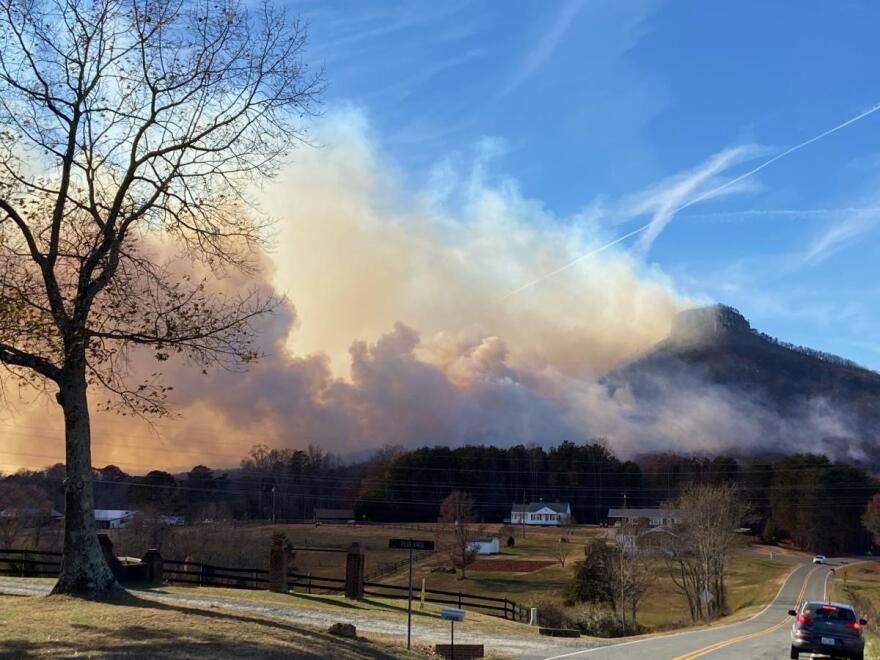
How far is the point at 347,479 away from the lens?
6826 inches

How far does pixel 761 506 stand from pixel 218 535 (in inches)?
4253

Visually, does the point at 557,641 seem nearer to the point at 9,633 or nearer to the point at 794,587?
the point at 9,633

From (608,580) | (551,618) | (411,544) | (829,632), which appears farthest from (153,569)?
(608,580)

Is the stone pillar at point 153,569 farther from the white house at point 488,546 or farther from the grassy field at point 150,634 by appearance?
the white house at point 488,546

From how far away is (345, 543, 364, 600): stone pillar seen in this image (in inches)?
1442

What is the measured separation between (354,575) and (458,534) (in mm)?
55404

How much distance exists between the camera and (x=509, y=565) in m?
93.0

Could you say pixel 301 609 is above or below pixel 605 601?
above

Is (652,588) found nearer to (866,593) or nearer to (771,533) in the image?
(866,593)

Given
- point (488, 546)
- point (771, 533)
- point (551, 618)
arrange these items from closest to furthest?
point (551, 618)
point (488, 546)
point (771, 533)

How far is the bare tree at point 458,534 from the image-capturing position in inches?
3504

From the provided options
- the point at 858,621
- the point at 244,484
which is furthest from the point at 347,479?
the point at 858,621

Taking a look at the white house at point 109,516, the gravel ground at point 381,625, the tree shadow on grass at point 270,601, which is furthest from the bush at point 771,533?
the tree shadow on grass at point 270,601

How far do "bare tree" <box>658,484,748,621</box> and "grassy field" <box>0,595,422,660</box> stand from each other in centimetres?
5467
